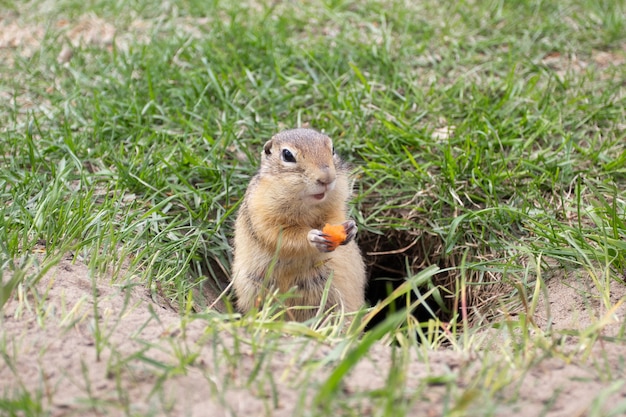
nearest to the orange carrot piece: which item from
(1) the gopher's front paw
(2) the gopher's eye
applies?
(1) the gopher's front paw

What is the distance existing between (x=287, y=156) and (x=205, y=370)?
1.53 metres

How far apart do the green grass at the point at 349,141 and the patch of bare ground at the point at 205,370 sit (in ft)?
0.23

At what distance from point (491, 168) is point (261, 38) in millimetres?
2297

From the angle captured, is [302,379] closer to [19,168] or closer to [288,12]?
[19,168]

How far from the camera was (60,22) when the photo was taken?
263 inches

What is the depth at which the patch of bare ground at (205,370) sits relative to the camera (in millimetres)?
2455

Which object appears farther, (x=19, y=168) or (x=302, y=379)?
(x=19, y=168)

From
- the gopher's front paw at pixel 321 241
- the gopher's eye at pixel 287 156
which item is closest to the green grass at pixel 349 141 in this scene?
the gopher's front paw at pixel 321 241

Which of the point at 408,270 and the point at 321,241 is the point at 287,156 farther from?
the point at 408,270

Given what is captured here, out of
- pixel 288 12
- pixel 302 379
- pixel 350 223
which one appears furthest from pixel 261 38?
pixel 302 379

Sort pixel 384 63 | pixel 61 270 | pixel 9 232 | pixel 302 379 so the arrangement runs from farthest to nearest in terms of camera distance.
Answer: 1. pixel 384 63
2. pixel 9 232
3. pixel 61 270
4. pixel 302 379

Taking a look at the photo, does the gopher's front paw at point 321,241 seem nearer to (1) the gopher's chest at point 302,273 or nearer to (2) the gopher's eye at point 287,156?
(1) the gopher's chest at point 302,273

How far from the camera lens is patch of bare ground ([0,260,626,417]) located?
2.46 m

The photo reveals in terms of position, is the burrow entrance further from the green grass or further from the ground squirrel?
the ground squirrel
